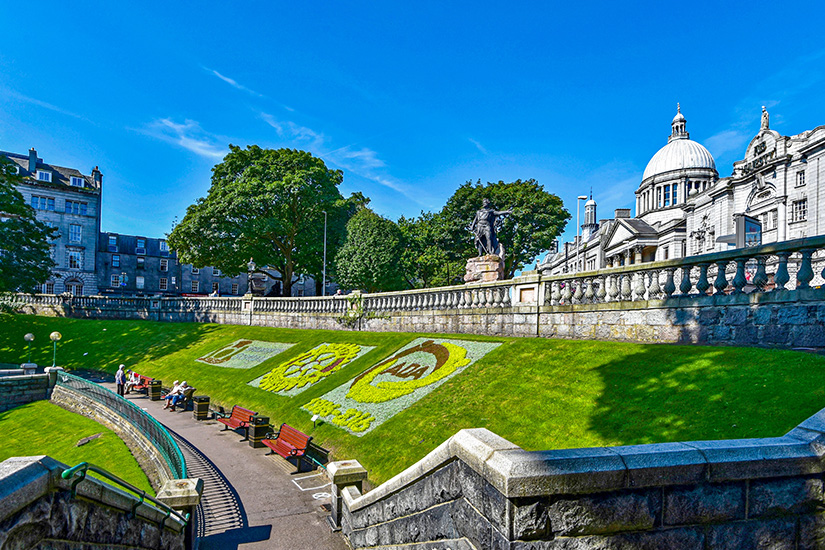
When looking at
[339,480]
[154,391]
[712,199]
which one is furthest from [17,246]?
[712,199]

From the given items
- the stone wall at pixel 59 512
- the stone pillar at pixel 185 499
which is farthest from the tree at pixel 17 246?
the stone wall at pixel 59 512

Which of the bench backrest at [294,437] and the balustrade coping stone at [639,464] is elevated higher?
the balustrade coping stone at [639,464]

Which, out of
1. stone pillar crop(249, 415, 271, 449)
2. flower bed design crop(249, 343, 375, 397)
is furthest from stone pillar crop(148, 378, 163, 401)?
stone pillar crop(249, 415, 271, 449)

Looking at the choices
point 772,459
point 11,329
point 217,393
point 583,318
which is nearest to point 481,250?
point 583,318

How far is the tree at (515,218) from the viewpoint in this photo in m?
40.7

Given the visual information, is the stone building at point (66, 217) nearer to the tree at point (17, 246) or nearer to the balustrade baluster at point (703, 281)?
the tree at point (17, 246)

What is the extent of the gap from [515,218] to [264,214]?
2226cm

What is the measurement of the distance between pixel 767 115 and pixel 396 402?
51.4m

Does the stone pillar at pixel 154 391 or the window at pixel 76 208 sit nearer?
the stone pillar at pixel 154 391

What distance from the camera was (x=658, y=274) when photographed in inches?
440

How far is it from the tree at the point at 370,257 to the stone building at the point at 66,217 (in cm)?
3825

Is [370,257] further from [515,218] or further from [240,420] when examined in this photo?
[240,420]

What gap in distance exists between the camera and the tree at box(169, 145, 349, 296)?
128ft

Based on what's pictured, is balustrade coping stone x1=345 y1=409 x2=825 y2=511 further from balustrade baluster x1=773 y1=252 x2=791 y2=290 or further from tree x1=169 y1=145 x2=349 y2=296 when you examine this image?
tree x1=169 y1=145 x2=349 y2=296
